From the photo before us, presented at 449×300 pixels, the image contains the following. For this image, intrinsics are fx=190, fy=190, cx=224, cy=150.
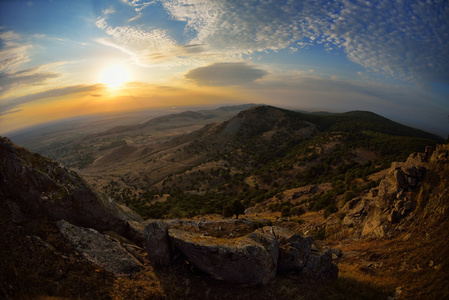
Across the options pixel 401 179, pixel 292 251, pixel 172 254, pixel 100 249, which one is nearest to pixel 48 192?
pixel 100 249

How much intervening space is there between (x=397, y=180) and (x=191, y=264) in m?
14.2

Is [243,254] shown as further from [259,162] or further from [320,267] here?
[259,162]

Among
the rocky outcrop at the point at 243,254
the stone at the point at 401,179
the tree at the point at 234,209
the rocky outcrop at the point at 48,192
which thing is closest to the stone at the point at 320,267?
the rocky outcrop at the point at 243,254

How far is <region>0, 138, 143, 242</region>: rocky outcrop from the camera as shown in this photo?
310 inches

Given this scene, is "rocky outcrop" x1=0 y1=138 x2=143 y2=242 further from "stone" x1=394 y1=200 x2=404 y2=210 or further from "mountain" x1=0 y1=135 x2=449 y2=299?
"stone" x1=394 y1=200 x2=404 y2=210

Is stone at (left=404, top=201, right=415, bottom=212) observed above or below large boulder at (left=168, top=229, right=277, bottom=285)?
above

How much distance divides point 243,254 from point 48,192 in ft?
28.4

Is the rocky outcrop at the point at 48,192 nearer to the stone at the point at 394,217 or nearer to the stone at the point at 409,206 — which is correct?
the stone at the point at 394,217

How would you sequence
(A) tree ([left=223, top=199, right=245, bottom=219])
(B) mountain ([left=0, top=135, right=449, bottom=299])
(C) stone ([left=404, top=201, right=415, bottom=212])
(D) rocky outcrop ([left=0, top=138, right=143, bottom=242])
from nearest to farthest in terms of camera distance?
(B) mountain ([left=0, top=135, right=449, bottom=299]), (D) rocky outcrop ([left=0, top=138, right=143, bottom=242]), (C) stone ([left=404, top=201, right=415, bottom=212]), (A) tree ([left=223, top=199, right=245, bottom=219])

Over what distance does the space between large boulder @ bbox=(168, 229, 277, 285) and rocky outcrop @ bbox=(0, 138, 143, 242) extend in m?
4.32

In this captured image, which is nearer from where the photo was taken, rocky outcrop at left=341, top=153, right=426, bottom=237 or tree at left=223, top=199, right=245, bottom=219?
rocky outcrop at left=341, top=153, right=426, bottom=237

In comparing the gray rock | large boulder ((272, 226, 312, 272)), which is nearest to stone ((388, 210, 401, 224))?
large boulder ((272, 226, 312, 272))

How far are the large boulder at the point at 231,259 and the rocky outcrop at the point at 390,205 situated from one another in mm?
9422

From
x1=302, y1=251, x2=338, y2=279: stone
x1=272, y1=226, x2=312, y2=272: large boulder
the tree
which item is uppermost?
x1=272, y1=226, x2=312, y2=272: large boulder
